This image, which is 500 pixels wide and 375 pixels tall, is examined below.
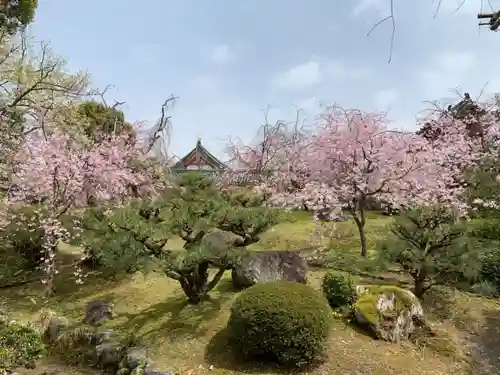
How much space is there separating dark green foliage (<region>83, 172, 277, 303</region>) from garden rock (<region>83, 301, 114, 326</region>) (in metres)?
0.95

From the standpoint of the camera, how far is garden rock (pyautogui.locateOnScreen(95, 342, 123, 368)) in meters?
7.13

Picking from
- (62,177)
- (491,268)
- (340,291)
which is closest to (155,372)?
(340,291)

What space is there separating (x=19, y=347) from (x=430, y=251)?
812 cm

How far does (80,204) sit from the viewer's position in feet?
45.4

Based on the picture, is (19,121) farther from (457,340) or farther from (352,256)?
(457,340)

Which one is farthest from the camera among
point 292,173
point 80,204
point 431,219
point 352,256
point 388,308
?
point 292,173

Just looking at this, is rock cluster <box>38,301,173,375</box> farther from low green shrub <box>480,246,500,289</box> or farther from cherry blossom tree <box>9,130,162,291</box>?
low green shrub <box>480,246,500,289</box>

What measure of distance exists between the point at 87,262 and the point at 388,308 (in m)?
8.77

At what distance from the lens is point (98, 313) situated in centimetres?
885

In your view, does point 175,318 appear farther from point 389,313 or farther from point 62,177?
Answer: point 62,177

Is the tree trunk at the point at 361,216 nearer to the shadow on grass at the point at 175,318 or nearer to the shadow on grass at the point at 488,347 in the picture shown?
the shadow on grass at the point at 488,347

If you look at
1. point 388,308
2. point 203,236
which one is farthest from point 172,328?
point 388,308

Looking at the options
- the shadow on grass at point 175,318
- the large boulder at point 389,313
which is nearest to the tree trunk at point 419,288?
the large boulder at point 389,313

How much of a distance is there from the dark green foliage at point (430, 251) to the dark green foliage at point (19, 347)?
6916mm
